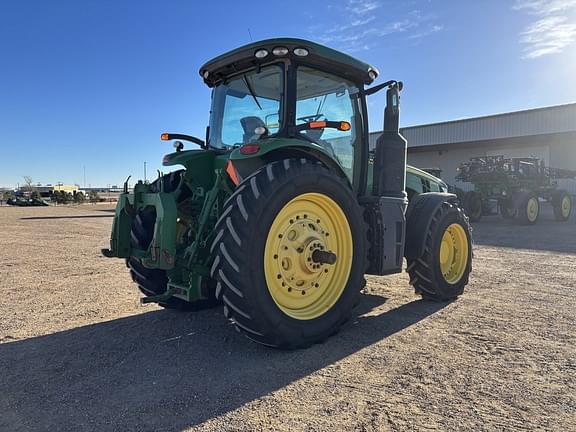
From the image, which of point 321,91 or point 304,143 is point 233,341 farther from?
point 321,91

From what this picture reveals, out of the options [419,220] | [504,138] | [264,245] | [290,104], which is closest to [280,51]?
[290,104]

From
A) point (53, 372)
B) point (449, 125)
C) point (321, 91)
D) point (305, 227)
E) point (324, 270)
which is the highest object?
point (449, 125)

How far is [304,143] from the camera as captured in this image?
3.75 meters

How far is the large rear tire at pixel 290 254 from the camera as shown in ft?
10.6

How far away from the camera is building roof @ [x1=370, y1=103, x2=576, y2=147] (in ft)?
80.3

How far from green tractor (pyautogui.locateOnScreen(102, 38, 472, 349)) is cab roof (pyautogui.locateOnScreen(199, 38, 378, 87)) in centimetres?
1

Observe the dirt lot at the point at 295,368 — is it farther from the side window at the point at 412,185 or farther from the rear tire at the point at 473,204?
the rear tire at the point at 473,204

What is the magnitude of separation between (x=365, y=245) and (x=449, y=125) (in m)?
27.5

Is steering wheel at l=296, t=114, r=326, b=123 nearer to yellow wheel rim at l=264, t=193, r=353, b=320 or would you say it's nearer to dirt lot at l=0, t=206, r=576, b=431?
yellow wheel rim at l=264, t=193, r=353, b=320

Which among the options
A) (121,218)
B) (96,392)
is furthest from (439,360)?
(121,218)

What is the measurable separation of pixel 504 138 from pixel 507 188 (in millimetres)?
10140

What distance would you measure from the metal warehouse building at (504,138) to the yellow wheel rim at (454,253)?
1705cm

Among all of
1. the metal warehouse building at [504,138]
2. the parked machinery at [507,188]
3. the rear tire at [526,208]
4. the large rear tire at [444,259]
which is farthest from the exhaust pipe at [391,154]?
the metal warehouse building at [504,138]

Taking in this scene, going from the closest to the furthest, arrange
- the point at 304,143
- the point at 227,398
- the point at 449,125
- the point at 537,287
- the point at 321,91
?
the point at 227,398 → the point at 304,143 → the point at 321,91 → the point at 537,287 → the point at 449,125
